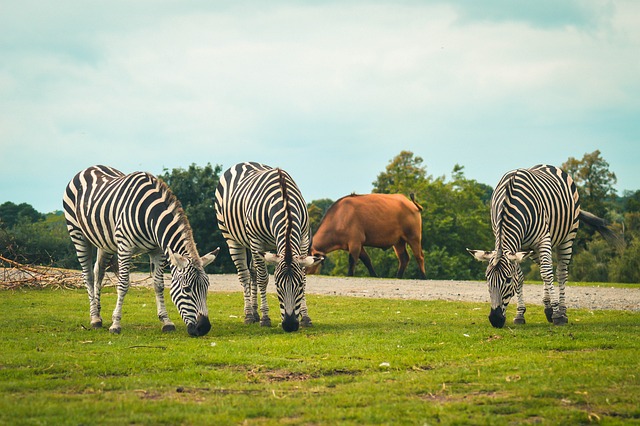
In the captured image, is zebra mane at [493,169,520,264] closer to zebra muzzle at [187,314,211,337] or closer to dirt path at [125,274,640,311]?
dirt path at [125,274,640,311]

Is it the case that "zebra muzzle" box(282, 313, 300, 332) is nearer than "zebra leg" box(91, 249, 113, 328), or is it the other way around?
"zebra muzzle" box(282, 313, 300, 332)

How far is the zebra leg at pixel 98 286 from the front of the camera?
43.1 feet

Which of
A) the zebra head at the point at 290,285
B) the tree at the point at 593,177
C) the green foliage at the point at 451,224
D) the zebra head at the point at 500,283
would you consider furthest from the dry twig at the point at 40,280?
the tree at the point at 593,177

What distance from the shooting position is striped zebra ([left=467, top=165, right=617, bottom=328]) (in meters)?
12.0

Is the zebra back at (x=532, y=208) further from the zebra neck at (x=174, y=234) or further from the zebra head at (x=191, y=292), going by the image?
the zebra neck at (x=174, y=234)

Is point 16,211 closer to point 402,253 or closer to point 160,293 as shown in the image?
point 402,253

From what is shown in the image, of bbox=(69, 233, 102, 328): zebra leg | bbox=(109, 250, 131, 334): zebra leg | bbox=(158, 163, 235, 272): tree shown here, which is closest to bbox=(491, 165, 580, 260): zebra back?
bbox=(109, 250, 131, 334): zebra leg

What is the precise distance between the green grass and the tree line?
19.0 metres

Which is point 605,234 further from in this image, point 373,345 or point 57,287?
point 57,287

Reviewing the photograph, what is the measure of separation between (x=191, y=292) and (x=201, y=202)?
2843 centimetres

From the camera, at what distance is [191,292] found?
36.9ft

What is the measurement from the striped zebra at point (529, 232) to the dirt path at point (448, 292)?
331cm

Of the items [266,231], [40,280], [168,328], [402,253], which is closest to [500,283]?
[266,231]

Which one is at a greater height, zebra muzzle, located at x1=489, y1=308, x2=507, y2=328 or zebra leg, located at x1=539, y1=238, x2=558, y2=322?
zebra leg, located at x1=539, y1=238, x2=558, y2=322
